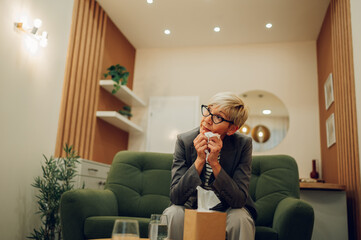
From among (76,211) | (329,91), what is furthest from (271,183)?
(329,91)

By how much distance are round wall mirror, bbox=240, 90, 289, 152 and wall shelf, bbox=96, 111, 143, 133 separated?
1571 mm

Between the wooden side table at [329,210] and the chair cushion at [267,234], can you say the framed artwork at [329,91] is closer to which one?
the wooden side table at [329,210]

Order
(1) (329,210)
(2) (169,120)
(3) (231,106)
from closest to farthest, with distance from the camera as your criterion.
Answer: (3) (231,106) < (1) (329,210) < (2) (169,120)

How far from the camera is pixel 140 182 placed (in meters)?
2.63

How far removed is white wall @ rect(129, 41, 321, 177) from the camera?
16.0 feet

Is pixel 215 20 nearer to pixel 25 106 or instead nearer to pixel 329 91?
pixel 329 91

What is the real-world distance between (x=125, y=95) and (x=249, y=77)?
185cm

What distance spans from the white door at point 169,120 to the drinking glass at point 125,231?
428 centimetres

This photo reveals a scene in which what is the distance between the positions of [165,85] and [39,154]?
2548 millimetres

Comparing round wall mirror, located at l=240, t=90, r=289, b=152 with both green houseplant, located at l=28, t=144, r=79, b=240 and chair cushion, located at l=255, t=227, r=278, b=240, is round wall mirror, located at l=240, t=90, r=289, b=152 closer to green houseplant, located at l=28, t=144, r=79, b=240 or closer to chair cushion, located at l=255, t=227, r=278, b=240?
green houseplant, located at l=28, t=144, r=79, b=240

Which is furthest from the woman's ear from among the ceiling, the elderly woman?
the ceiling

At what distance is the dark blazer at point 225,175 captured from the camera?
1650 mm

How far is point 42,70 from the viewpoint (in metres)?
3.46

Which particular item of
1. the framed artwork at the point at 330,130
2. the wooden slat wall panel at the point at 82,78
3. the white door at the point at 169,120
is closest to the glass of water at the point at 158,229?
the wooden slat wall panel at the point at 82,78
